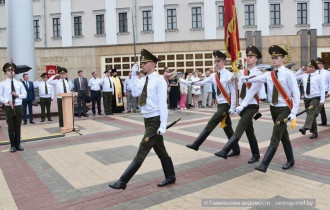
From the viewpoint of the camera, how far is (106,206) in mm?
4707

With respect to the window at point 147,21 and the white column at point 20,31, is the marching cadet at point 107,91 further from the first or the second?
the window at point 147,21

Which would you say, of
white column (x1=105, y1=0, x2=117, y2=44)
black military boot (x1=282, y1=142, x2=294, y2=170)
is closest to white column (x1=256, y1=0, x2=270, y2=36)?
white column (x1=105, y1=0, x2=117, y2=44)

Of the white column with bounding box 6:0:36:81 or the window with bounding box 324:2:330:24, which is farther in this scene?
the window with bounding box 324:2:330:24

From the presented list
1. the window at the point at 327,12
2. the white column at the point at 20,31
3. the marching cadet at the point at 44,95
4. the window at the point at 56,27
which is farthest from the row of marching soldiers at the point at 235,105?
the window at the point at 56,27

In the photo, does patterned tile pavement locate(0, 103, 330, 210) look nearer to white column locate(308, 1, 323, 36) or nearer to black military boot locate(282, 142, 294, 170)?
black military boot locate(282, 142, 294, 170)

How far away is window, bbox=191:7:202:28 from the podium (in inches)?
1089

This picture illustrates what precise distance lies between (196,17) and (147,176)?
33.0m

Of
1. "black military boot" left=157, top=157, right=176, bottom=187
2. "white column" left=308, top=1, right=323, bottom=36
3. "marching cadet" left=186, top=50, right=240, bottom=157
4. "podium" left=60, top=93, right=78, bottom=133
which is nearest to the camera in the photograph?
"black military boot" left=157, top=157, right=176, bottom=187

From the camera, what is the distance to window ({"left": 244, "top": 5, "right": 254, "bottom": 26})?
3647 centimetres

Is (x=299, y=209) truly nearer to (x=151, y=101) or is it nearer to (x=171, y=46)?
(x=151, y=101)

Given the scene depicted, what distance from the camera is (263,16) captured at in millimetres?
36312

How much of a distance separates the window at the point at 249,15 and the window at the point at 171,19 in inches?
297

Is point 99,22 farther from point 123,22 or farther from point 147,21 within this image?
point 147,21

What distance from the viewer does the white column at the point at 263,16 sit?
36.2m
